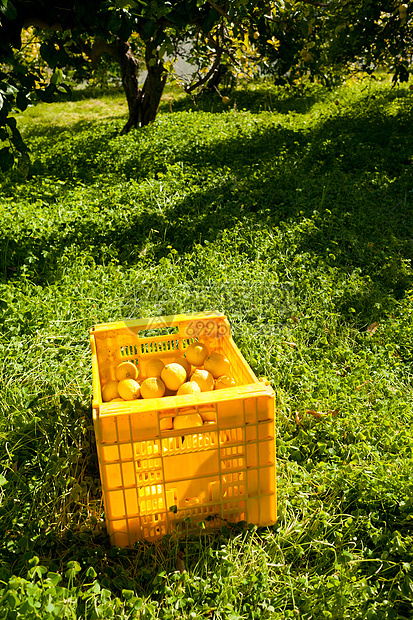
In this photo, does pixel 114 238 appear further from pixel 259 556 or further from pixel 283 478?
pixel 259 556

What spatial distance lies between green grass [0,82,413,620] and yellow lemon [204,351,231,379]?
563 millimetres

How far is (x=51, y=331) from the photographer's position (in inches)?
159

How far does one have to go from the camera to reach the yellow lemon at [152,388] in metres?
2.79

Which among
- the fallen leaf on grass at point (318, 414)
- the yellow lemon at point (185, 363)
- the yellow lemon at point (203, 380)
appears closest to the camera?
the yellow lemon at point (203, 380)

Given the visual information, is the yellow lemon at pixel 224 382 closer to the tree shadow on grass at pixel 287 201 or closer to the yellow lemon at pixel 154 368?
the yellow lemon at pixel 154 368

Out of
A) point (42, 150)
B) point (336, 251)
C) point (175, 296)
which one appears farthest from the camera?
point (42, 150)

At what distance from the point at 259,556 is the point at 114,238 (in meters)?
4.08

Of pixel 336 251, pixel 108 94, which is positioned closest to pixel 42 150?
pixel 336 251

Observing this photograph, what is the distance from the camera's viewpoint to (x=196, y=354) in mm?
3059

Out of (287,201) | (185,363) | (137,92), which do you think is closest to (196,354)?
(185,363)

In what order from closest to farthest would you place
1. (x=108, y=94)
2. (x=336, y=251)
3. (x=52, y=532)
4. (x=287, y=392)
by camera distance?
(x=52, y=532), (x=287, y=392), (x=336, y=251), (x=108, y=94)

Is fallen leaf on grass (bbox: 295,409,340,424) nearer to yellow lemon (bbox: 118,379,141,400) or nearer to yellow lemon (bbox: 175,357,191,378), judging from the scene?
yellow lemon (bbox: 175,357,191,378)

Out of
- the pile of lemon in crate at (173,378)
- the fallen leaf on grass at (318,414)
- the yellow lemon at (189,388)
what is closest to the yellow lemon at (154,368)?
the pile of lemon in crate at (173,378)

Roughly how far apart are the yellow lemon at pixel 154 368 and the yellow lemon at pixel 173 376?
61mm
